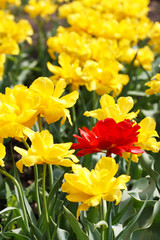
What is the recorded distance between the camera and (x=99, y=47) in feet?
7.59

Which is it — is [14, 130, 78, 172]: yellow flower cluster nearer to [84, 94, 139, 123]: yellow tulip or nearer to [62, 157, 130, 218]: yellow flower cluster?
[62, 157, 130, 218]: yellow flower cluster

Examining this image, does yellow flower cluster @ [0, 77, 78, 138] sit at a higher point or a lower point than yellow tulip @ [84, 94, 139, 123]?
higher

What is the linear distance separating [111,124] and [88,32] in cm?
199

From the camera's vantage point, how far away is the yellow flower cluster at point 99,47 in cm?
201

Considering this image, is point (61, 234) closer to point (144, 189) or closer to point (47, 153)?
point (47, 153)

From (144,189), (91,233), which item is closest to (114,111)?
(91,233)

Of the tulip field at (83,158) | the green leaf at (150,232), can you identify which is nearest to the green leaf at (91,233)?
the tulip field at (83,158)

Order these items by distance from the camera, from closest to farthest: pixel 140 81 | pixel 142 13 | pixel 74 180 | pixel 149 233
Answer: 1. pixel 74 180
2. pixel 149 233
3. pixel 140 81
4. pixel 142 13

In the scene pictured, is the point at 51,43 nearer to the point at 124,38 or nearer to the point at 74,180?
the point at 124,38

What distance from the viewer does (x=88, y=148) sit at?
1.18m

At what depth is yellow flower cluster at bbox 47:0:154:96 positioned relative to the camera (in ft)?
6.59

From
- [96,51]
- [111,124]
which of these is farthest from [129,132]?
[96,51]

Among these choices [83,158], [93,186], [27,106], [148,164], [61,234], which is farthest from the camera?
[83,158]

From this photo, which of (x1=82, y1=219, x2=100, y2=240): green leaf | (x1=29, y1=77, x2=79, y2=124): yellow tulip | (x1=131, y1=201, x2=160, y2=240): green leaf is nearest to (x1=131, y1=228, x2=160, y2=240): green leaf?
(x1=131, y1=201, x2=160, y2=240): green leaf
